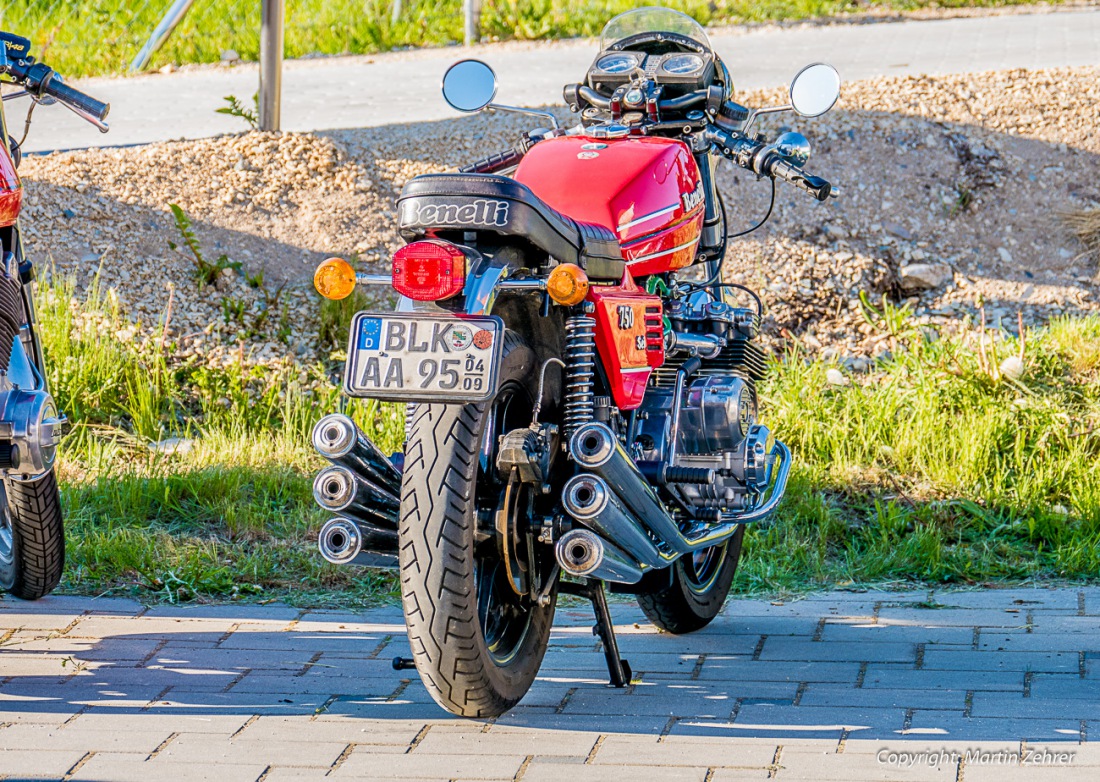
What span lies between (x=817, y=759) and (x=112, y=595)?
2.39 metres

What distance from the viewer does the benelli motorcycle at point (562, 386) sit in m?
3.03

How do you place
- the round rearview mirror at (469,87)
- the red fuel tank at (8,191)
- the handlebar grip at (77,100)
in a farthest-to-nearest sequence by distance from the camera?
the round rearview mirror at (469,87) < the handlebar grip at (77,100) < the red fuel tank at (8,191)

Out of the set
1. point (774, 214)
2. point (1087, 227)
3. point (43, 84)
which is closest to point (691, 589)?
point (43, 84)

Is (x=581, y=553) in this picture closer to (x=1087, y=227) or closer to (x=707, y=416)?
(x=707, y=416)

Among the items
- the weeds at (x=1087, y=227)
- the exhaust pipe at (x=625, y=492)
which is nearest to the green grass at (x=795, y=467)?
the weeds at (x=1087, y=227)

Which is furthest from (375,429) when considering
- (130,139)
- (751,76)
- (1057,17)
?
(1057,17)

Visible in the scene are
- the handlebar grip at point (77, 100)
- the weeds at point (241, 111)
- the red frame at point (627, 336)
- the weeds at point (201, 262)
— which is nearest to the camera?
the red frame at point (627, 336)

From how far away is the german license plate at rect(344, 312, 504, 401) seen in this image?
2963mm

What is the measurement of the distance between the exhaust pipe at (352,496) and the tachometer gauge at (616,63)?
1.65m

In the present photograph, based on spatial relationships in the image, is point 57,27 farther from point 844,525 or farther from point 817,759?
point 817,759

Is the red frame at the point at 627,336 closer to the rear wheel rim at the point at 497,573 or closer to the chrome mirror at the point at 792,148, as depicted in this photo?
the rear wheel rim at the point at 497,573

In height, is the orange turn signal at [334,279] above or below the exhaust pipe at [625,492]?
above

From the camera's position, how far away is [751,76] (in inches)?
395

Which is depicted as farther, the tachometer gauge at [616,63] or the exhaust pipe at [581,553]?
the tachometer gauge at [616,63]
